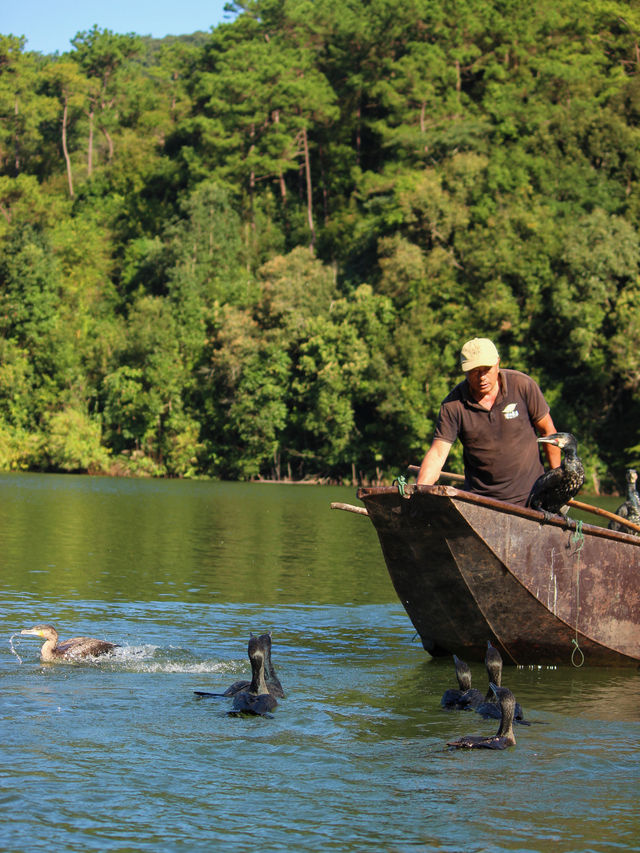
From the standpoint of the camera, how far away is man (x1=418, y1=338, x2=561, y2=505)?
8.63 metres

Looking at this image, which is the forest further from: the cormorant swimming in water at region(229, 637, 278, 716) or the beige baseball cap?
the cormorant swimming in water at region(229, 637, 278, 716)

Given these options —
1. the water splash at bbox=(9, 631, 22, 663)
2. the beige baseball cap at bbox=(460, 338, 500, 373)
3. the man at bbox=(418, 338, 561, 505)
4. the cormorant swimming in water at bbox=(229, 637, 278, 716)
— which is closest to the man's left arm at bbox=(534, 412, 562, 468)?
the man at bbox=(418, 338, 561, 505)

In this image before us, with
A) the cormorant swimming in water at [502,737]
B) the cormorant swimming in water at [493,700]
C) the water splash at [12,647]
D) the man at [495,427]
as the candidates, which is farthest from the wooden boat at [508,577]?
the water splash at [12,647]

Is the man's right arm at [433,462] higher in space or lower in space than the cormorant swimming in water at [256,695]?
higher

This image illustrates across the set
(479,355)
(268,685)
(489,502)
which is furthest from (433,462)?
(268,685)

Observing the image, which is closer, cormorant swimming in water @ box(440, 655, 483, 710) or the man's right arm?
cormorant swimming in water @ box(440, 655, 483, 710)

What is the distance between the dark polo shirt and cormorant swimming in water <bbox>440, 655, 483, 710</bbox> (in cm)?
154

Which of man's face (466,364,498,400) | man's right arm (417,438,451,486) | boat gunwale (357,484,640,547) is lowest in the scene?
boat gunwale (357,484,640,547)

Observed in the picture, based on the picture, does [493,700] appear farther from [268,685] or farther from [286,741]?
[286,741]

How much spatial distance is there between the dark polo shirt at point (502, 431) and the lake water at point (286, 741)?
1.68 m

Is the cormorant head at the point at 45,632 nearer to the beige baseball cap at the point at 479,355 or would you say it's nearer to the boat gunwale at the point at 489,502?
the boat gunwale at the point at 489,502

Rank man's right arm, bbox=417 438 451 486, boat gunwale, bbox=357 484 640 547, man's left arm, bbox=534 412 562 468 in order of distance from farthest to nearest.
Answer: man's left arm, bbox=534 412 562 468 < man's right arm, bbox=417 438 451 486 < boat gunwale, bbox=357 484 640 547

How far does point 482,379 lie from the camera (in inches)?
335

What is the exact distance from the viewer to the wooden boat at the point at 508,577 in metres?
8.52
